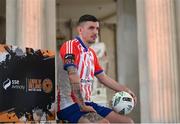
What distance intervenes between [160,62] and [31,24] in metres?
4.57

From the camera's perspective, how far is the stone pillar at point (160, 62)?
1491 centimetres

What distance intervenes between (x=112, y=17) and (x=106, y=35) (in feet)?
5.45

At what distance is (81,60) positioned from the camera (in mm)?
5344

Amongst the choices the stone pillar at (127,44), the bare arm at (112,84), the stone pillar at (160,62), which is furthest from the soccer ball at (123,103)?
the stone pillar at (127,44)

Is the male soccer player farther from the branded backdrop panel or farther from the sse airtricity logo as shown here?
the sse airtricity logo

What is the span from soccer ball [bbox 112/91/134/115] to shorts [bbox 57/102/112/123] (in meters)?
0.11

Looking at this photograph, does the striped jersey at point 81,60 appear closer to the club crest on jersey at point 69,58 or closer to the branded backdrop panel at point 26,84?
the club crest on jersey at point 69,58

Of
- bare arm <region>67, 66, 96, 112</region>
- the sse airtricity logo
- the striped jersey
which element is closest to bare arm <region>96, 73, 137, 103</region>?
the striped jersey

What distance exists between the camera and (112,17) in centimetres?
2998

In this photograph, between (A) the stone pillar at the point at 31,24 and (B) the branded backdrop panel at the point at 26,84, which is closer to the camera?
(B) the branded backdrop panel at the point at 26,84

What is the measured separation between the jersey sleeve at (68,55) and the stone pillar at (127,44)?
1575 centimetres

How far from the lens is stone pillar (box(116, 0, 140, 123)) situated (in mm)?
21344

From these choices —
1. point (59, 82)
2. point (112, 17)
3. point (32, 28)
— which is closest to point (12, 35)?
point (32, 28)

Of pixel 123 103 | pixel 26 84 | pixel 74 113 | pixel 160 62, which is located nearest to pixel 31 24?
pixel 160 62
